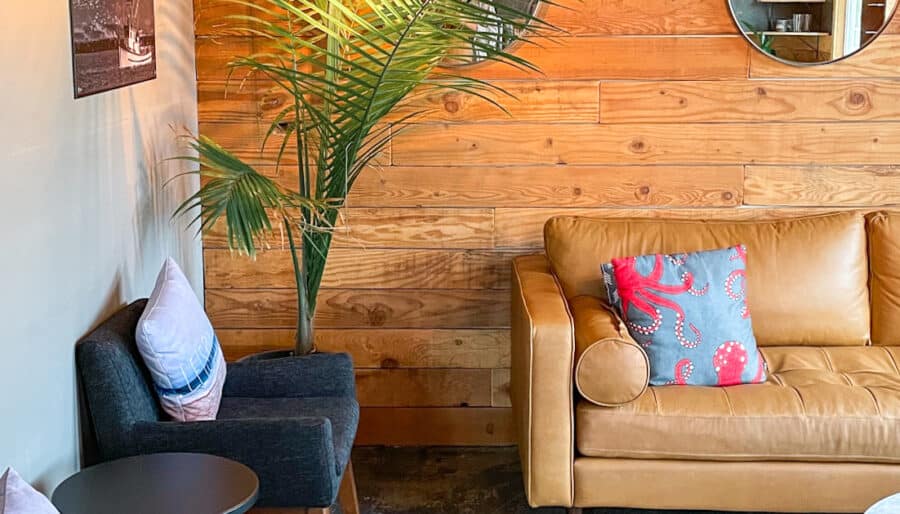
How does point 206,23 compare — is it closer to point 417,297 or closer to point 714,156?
point 417,297

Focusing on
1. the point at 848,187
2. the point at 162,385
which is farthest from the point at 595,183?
the point at 162,385

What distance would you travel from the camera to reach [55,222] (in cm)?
236

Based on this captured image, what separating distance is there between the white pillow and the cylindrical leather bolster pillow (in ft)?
4.93

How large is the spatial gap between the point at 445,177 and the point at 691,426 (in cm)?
120

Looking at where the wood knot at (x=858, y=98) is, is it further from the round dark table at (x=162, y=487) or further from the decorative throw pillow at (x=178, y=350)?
the round dark table at (x=162, y=487)

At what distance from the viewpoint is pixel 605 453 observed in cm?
295

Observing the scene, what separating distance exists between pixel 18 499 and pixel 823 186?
2755mm

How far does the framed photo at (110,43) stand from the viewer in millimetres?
2484

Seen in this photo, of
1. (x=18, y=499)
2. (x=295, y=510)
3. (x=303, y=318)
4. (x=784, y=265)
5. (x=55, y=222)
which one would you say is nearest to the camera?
(x=18, y=499)

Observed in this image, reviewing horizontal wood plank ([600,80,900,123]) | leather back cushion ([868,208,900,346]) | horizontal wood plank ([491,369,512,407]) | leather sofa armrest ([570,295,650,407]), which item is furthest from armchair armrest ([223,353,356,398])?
leather back cushion ([868,208,900,346])

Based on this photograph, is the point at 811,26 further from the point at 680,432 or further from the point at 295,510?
the point at 295,510

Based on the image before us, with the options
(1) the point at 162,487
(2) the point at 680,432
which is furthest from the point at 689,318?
(1) the point at 162,487

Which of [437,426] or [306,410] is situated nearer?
[306,410]

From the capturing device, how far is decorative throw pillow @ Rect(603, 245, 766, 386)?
3.06 metres
